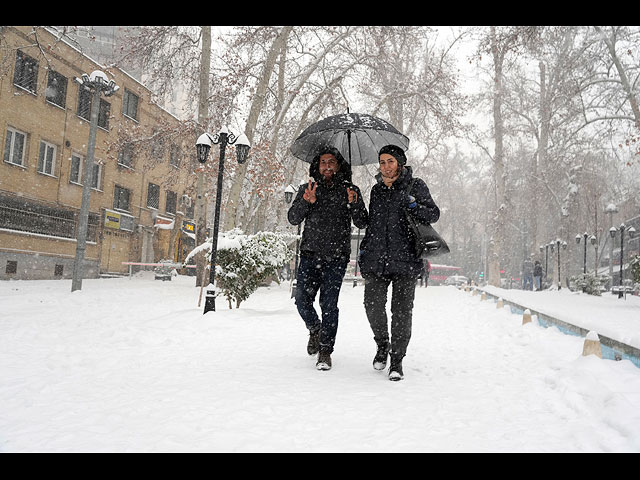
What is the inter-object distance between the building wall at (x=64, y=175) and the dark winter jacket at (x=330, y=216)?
11948 mm

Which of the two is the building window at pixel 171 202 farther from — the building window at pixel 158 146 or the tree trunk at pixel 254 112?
the tree trunk at pixel 254 112

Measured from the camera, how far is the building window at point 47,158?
18.8 metres

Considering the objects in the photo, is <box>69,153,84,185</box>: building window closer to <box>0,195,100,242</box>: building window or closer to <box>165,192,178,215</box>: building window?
<box>0,195,100,242</box>: building window

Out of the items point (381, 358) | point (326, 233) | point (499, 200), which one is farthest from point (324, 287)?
point (499, 200)

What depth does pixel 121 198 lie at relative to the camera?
24.6 metres

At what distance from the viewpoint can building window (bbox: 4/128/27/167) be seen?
17.2 metres

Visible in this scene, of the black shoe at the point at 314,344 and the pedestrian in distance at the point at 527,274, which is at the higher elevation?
the pedestrian in distance at the point at 527,274

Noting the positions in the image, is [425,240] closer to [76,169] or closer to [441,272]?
[76,169]

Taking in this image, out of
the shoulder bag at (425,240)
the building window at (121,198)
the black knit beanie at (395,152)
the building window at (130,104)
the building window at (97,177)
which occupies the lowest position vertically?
the shoulder bag at (425,240)

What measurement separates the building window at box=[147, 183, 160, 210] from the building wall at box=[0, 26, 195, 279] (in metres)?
0.52

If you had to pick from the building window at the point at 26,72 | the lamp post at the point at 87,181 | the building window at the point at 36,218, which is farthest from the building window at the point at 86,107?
the lamp post at the point at 87,181
